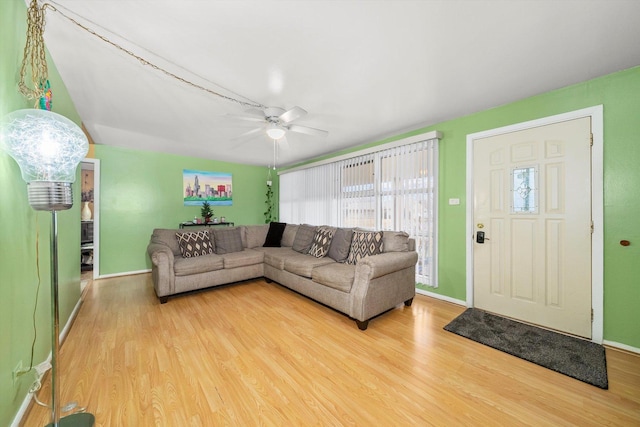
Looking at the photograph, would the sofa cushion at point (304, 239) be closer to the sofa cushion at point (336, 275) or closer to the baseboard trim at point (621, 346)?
the sofa cushion at point (336, 275)

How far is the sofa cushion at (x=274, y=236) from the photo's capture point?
14.8ft

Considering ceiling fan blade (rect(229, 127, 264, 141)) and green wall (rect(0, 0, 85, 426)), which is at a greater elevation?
ceiling fan blade (rect(229, 127, 264, 141))

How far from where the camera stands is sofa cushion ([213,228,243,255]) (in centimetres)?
396

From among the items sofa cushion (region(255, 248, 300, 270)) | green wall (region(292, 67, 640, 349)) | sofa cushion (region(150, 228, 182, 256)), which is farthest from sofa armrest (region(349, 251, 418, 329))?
sofa cushion (region(150, 228, 182, 256))

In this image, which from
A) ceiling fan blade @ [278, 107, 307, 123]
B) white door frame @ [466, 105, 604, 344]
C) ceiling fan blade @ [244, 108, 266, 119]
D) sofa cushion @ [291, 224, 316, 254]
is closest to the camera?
white door frame @ [466, 105, 604, 344]

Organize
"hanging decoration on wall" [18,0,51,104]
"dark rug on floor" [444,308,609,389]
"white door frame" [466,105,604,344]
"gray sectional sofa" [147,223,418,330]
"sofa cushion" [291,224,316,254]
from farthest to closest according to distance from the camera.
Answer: "sofa cushion" [291,224,316,254] → "gray sectional sofa" [147,223,418,330] → "white door frame" [466,105,604,344] → "dark rug on floor" [444,308,609,389] → "hanging decoration on wall" [18,0,51,104]

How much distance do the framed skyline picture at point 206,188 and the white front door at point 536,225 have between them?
495cm

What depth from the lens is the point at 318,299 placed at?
2.84m

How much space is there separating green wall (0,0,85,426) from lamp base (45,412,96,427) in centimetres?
23

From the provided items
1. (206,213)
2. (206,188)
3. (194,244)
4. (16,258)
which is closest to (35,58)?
(16,258)

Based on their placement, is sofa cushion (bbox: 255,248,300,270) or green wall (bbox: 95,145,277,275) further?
green wall (bbox: 95,145,277,275)

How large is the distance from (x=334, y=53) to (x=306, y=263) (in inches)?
91.1

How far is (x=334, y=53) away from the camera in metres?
1.82

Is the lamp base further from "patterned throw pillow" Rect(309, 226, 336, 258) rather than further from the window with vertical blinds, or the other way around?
the window with vertical blinds
